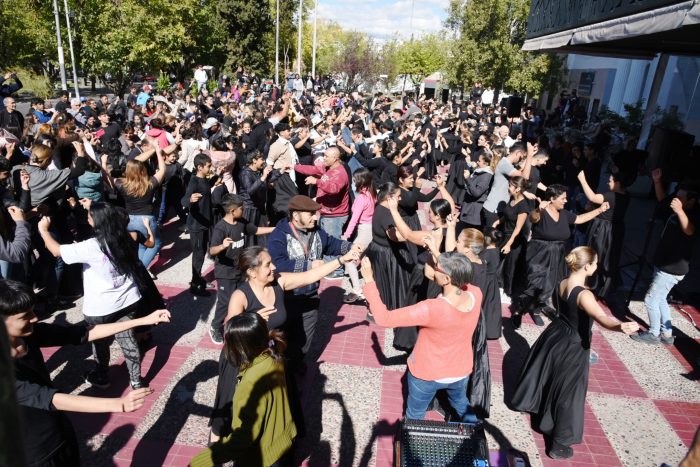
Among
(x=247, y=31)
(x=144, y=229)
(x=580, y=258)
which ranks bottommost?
(x=144, y=229)

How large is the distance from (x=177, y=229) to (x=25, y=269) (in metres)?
3.86

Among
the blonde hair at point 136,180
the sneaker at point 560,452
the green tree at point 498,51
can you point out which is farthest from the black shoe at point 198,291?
Answer: the green tree at point 498,51

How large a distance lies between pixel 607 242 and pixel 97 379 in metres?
6.99

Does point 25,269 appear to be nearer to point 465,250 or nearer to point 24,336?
point 24,336

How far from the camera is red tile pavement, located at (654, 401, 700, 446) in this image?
492 cm

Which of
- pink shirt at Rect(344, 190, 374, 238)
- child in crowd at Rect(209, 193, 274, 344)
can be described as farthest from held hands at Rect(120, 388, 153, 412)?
pink shirt at Rect(344, 190, 374, 238)

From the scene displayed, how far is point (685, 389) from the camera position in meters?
5.64

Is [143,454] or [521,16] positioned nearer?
[143,454]

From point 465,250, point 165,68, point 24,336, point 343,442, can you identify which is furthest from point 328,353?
point 165,68

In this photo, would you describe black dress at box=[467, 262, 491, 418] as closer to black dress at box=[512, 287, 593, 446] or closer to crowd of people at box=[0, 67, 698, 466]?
crowd of people at box=[0, 67, 698, 466]

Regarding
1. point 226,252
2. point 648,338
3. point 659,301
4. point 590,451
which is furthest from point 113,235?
point 648,338

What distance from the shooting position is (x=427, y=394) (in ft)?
13.2

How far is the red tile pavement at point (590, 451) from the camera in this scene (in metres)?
4.40

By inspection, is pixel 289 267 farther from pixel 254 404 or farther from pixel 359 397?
pixel 254 404
